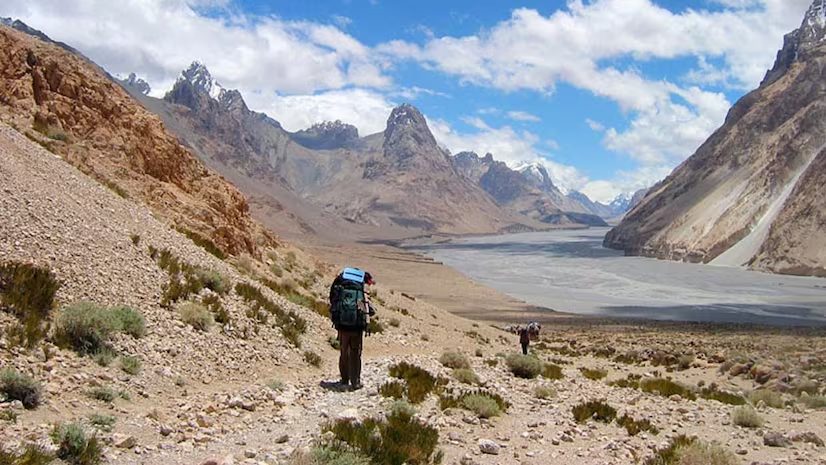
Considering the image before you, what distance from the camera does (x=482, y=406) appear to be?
10070 mm

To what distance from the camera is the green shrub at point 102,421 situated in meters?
6.65

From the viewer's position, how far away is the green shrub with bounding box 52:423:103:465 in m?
5.70

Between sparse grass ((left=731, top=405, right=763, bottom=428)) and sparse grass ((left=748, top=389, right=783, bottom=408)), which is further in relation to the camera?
sparse grass ((left=748, top=389, right=783, bottom=408))

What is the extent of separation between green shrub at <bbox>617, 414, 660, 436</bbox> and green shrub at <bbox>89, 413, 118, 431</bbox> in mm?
7265

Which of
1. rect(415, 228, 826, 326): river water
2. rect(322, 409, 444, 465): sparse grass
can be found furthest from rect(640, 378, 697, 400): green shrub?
rect(415, 228, 826, 326): river water

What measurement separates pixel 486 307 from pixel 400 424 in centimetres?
4930

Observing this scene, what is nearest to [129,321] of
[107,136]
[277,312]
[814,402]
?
[277,312]

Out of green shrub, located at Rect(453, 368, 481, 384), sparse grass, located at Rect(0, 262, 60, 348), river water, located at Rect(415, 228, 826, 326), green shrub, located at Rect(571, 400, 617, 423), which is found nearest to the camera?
sparse grass, located at Rect(0, 262, 60, 348)

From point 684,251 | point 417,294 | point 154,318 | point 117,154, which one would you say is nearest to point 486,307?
point 417,294

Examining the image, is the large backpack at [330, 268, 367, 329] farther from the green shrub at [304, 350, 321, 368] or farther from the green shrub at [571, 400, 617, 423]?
the green shrub at [571, 400, 617, 423]

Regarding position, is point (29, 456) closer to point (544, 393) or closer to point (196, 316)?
point (196, 316)

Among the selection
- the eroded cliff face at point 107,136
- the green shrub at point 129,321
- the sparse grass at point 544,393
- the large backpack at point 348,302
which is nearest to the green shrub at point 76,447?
the green shrub at point 129,321

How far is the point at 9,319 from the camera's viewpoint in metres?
7.98

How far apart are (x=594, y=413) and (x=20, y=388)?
27.8ft
